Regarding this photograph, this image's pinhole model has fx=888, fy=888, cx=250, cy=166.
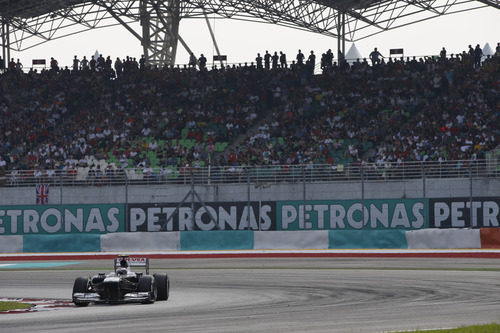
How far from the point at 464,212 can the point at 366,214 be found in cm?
315

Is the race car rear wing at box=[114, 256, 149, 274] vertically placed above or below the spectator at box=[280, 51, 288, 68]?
below

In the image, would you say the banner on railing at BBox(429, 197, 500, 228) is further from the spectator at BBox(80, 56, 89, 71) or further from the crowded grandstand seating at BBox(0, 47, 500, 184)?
the spectator at BBox(80, 56, 89, 71)

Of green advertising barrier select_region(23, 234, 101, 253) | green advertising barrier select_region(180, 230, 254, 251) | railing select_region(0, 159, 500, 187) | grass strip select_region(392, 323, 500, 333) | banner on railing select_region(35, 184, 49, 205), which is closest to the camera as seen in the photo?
grass strip select_region(392, 323, 500, 333)

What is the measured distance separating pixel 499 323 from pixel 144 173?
22.3 m

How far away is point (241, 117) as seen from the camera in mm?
39219

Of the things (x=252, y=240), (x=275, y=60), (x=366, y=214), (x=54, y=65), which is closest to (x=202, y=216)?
(x=252, y=240)

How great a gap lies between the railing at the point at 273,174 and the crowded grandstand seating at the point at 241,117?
16cm

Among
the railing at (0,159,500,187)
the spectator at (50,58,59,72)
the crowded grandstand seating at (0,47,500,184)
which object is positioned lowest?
the railing at (0,159,500,187)

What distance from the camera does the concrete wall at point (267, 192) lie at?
95.6ft

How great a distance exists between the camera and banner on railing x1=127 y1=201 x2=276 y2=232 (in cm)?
2981

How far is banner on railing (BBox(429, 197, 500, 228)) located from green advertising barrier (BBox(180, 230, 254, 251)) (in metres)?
5.99

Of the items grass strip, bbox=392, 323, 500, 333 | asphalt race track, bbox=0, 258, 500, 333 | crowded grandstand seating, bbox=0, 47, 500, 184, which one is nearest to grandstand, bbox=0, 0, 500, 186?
crowded grandstand seating, bbox=0, 47, 500, 184

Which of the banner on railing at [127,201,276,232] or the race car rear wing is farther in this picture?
the banner on railing at [127,201,276,232]

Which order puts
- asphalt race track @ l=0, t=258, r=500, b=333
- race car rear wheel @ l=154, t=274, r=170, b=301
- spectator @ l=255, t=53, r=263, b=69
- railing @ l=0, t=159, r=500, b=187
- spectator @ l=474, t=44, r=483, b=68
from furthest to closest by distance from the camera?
spectator @ l=255, t=53, r=263, b=69
spectator @ l=474, t=44, r=483, b=68
railing @ l=0, t=159, r=500, b=187
race car rear wheel @ l=154, t=274, r=170, b=301
asphalt race track @ l=0, t=258, r=500, b=333
